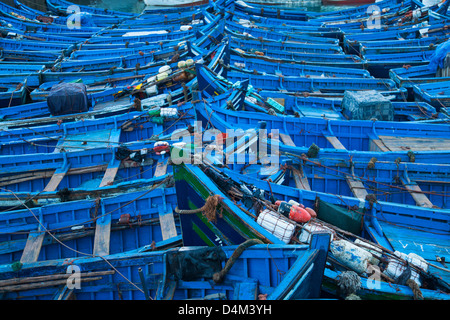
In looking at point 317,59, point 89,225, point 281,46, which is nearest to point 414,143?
point 89,225

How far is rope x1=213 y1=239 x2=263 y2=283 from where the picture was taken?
19.6 feet

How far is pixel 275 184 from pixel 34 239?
16.1 ft

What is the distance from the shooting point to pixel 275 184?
867cm

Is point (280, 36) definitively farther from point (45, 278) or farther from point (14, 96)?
point (45, 278)

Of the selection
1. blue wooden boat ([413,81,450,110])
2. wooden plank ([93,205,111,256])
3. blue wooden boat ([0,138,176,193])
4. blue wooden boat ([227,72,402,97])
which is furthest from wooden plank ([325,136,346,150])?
wooden plank ([93,205,111,256])

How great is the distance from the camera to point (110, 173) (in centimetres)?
1033

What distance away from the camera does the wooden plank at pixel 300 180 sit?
31.1 feet

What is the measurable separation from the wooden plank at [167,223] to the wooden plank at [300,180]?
2943mm

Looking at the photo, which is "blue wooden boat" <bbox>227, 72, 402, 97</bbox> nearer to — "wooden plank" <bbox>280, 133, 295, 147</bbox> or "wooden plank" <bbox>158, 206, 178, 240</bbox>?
"wooden plank" <bbox>280, 133, 295, 147</bbox>

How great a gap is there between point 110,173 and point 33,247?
2776 mm

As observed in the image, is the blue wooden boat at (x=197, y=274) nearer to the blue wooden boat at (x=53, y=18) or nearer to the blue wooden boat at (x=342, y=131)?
the blue wooden boat at (x=342, y=131)

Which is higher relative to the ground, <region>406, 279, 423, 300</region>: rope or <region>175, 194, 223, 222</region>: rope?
<region>175, 194, 223, 222</region>: rope

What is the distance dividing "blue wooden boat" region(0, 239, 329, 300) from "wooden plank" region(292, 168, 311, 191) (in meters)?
3.64
